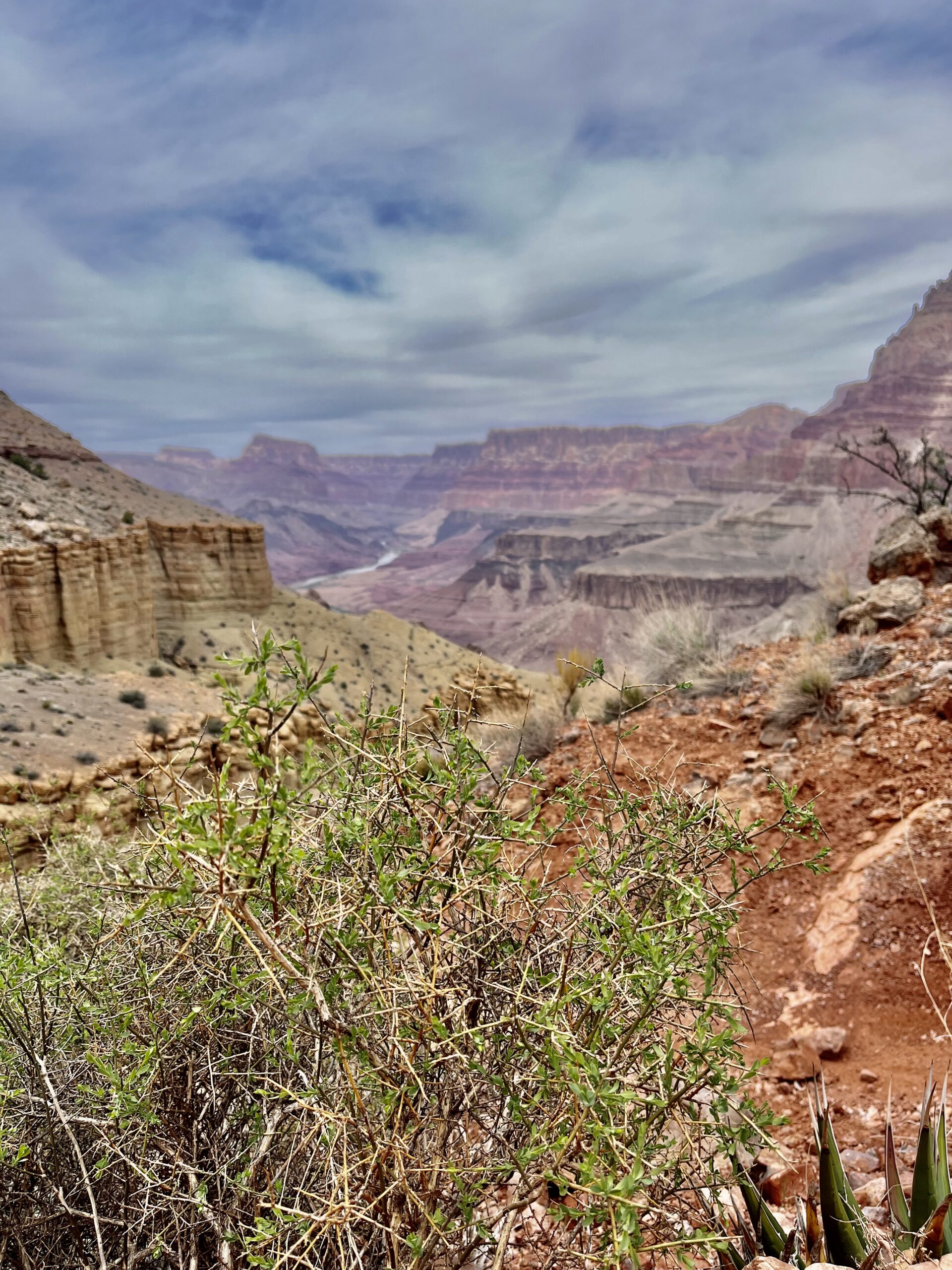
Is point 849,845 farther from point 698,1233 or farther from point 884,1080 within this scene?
point 698,1233

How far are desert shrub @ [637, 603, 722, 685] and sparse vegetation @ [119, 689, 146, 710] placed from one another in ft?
34.1

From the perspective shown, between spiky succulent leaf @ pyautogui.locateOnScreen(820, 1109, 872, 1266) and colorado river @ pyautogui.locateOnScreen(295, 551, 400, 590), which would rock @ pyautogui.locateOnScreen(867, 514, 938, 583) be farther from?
colorado river @ pyautogui.locateOnScreen(295, 551, 400, 590)

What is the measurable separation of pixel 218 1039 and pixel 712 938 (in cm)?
137

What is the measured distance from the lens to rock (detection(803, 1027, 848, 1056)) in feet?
11.7

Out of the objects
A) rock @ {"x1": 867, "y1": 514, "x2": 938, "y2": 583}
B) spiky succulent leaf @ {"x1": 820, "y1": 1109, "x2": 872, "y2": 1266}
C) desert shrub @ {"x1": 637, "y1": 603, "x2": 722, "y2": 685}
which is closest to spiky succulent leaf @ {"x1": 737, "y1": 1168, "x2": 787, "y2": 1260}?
spiky succulent leaf @ {"x1": 820, "y1": 1109, "x2": 872, "y2": 1266}

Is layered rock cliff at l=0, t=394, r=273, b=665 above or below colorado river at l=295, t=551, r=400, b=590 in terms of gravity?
above

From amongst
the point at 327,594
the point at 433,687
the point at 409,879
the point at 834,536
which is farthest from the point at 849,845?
the point at 327,594

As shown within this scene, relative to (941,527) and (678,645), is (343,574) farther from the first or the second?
(941,527)

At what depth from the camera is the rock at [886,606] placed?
7.45m

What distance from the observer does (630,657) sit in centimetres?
1224

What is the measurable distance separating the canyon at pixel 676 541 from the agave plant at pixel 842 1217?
8186 mm

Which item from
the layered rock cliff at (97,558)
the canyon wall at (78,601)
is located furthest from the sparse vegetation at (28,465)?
the canyon wall at (78,601)

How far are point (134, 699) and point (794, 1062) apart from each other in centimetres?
1427

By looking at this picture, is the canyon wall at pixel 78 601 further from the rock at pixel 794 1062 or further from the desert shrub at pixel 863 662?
the rock at pixel 794 1062
